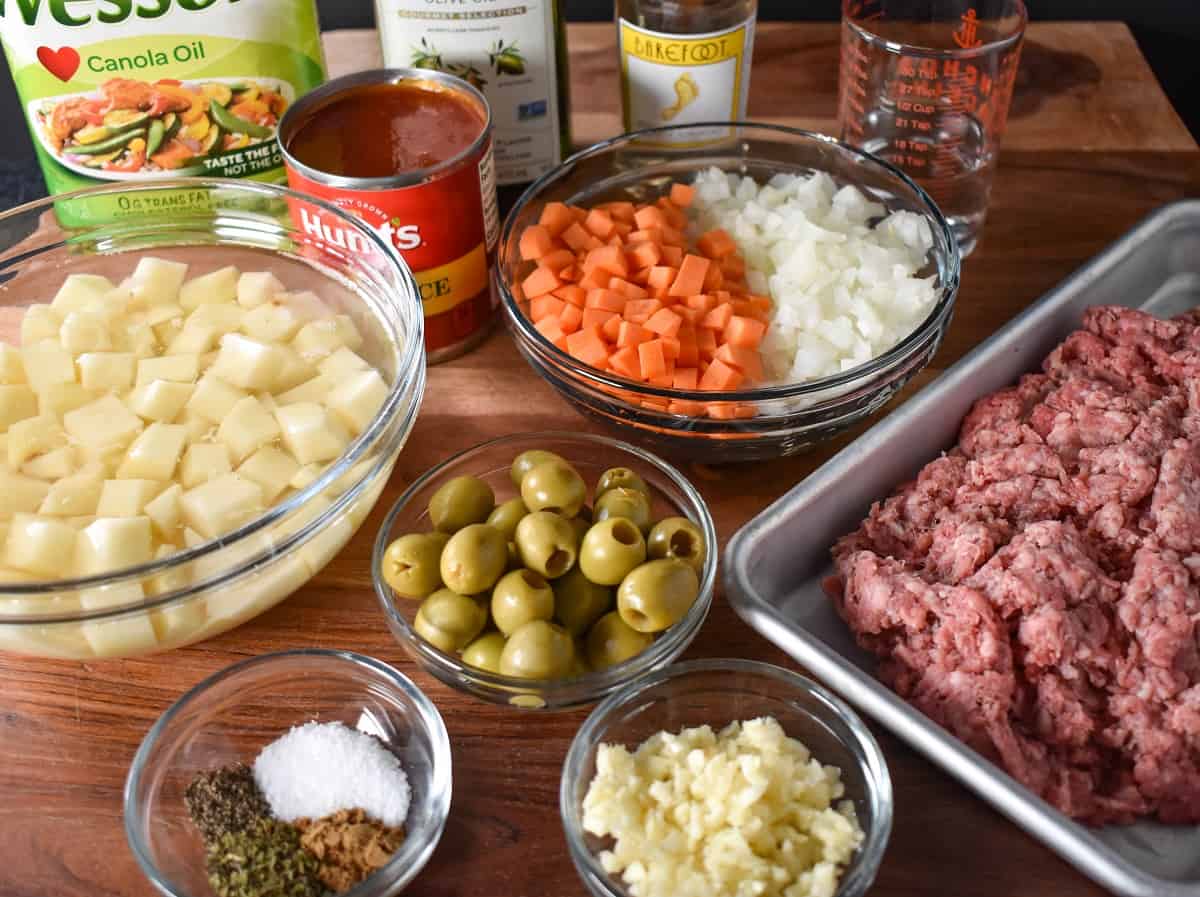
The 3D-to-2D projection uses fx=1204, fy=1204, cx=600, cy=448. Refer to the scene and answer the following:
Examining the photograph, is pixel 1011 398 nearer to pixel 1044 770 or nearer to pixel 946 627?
pixel 946 627

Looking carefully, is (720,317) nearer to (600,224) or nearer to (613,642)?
(600,224)

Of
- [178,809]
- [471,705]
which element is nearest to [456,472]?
[471,705]

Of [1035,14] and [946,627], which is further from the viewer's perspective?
[1035,14]

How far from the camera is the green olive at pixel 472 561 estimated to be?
141 centimetres

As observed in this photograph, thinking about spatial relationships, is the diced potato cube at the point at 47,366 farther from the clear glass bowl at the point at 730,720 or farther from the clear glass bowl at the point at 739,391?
the clear glass bowl at the point at 730,720

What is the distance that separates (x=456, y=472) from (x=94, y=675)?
0.52 meters

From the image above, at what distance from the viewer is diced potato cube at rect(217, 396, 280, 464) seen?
4.87 feet

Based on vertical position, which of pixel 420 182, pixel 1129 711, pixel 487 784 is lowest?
pixel 487 784

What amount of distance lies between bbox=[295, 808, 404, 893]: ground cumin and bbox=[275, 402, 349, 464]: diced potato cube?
0.44 metres

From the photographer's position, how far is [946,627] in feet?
4.43

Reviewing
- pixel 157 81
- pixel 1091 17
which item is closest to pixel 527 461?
pixel 157 81

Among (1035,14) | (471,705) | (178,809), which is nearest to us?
(178,809)

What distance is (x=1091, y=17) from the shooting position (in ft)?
9.46

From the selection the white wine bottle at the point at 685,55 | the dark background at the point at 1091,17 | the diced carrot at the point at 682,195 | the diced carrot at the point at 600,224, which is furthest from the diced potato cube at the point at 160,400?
the dark background at the point at 1091,17
